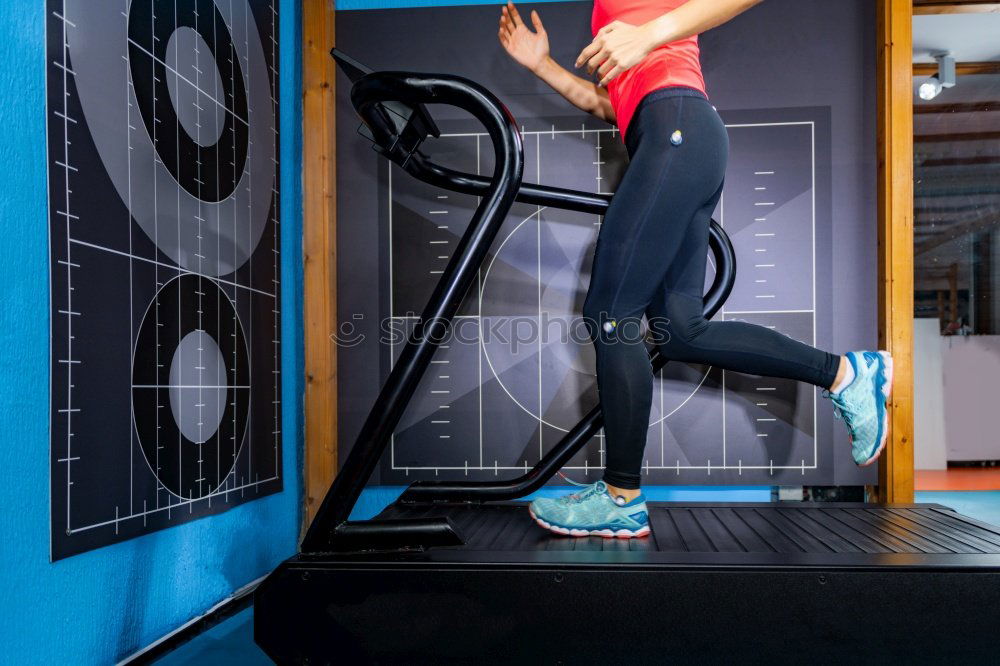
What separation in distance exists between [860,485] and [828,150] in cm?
103

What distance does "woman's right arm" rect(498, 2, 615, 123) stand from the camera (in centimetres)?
186

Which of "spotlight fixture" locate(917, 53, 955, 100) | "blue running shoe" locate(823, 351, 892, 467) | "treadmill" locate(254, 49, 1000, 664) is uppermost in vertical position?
"spotlight fixture" locate(917, 53, 955, 100)

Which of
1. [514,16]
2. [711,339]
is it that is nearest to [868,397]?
[711,339]

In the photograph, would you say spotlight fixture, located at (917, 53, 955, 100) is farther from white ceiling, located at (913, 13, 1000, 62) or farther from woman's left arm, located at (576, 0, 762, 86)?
woman's left arm, located at (576, 0, 762, 86)

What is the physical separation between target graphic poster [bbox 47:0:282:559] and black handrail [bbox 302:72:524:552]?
39 centimetres


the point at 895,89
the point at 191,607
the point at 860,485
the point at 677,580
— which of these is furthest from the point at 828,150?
the point at 191,607

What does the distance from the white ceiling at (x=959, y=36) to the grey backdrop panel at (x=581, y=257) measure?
1106 mm

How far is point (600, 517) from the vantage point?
1.41 metres

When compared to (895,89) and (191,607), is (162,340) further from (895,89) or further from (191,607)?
(895,89)

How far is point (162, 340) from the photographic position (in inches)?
55.6

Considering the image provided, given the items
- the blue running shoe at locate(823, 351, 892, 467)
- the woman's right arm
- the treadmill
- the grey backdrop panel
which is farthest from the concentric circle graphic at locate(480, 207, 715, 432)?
the treadmill

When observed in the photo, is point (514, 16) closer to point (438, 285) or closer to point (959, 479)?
point (438, 285)

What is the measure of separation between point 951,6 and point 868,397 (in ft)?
4.79

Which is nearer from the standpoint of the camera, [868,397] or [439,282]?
[439,282]
